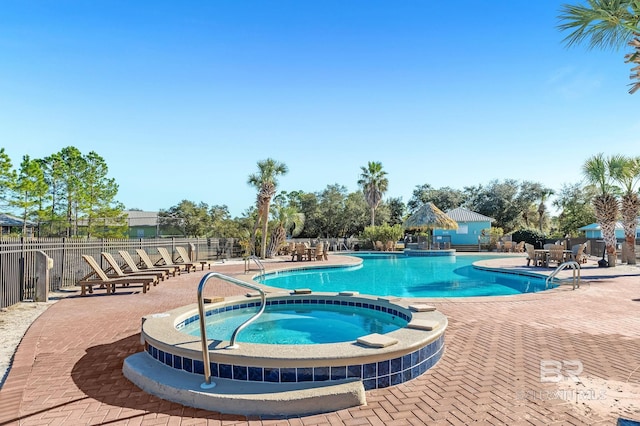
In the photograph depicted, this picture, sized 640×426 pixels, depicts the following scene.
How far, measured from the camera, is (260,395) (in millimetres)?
3318

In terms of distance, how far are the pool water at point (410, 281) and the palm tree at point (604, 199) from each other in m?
5.95

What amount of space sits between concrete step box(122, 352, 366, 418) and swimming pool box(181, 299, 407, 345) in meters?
2.28

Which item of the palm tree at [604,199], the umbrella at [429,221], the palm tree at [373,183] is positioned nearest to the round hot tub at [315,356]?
the palm tree at [604,199]

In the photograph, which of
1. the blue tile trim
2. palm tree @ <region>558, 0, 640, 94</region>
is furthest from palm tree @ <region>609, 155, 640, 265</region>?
the blue tile trim

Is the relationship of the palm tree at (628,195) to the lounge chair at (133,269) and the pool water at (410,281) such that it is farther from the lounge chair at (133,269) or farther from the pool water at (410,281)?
the lounge chair at (133,269)

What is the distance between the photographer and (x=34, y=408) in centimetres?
332

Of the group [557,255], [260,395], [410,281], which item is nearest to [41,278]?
[260,395]

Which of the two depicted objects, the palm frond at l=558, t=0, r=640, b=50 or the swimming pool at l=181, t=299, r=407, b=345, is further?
the swimming pool at l=181, t=299, r=407, b=345

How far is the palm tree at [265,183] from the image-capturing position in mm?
22031

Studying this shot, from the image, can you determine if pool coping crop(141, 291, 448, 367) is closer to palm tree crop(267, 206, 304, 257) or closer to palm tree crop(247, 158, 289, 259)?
palm tree crop(247, 158, 289, 259)

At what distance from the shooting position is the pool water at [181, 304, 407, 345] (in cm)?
608

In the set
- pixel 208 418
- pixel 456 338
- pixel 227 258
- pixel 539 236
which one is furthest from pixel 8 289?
pixel 539 236

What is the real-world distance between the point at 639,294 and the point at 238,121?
52.6ft

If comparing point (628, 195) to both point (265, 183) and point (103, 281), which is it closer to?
point (265, 183)
